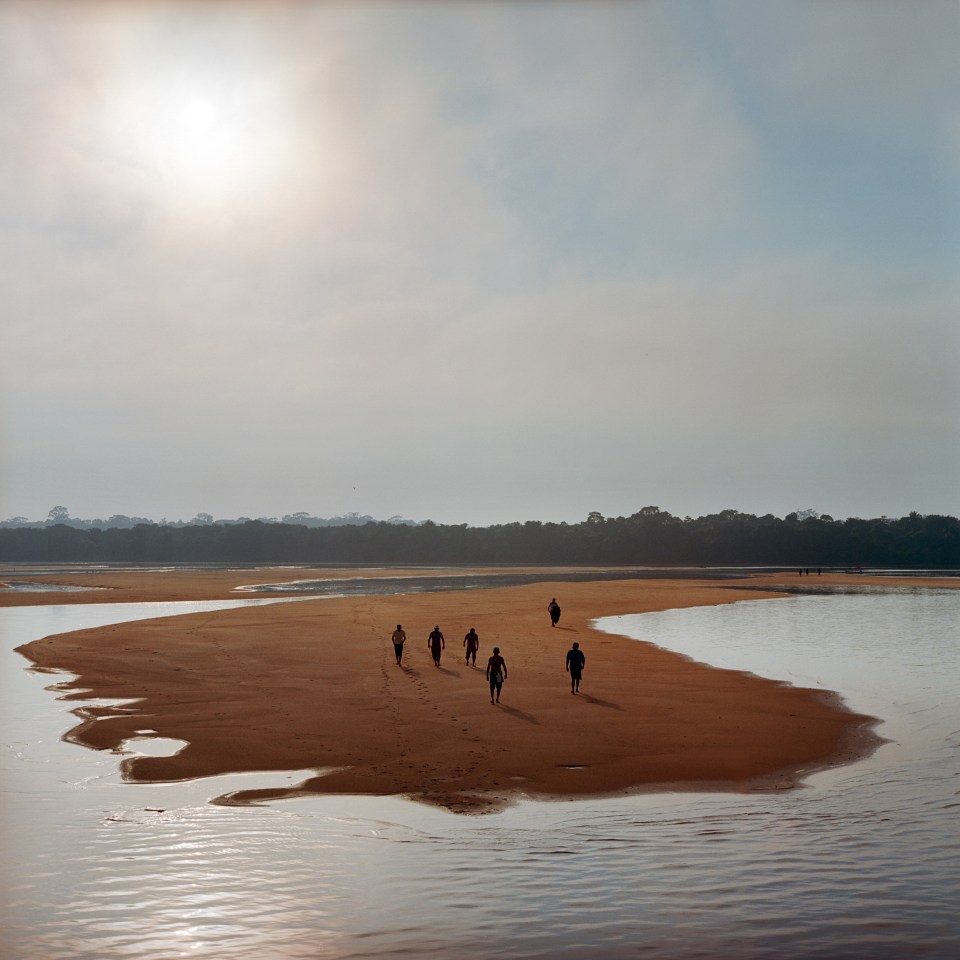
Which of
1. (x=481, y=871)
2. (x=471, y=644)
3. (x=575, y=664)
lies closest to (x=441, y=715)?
(x=575, y=664)

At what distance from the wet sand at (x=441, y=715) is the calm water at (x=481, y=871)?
47.8 inches

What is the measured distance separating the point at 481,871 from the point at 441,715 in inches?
480

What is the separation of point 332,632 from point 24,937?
36628 mm

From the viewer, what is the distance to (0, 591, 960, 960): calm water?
37.8 feet

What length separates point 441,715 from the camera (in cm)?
2614

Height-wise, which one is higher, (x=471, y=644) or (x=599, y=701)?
(x=471, y=644)

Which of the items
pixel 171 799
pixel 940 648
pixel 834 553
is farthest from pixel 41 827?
pixel 834 553

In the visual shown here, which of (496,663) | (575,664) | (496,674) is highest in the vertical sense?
(496,663)

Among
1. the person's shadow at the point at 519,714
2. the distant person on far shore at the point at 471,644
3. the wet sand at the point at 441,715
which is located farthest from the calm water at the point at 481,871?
the distant person on far shore at the point at 471,644

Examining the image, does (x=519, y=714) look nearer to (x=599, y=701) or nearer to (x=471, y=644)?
(x=599, y=701)

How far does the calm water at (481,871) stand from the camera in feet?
37.8

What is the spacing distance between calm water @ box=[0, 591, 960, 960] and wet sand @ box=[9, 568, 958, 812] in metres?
1.21

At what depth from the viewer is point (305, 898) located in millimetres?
12930

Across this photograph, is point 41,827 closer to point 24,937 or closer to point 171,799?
point 171,799
